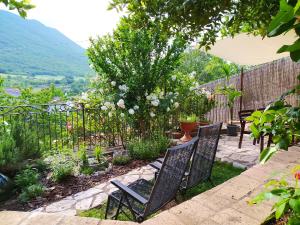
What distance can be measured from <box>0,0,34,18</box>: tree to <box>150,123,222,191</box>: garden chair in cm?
243

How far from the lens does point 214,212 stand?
6.83 ft

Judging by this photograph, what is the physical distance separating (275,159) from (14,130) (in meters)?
3.88

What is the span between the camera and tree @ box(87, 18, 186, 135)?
596cm

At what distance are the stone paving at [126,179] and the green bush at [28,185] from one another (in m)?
0.36

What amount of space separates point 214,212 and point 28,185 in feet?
9.58

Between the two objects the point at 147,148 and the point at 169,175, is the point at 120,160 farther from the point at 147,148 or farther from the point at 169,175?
the point at 169,175

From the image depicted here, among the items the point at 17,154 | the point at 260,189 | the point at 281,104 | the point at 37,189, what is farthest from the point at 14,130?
the point at 281,104

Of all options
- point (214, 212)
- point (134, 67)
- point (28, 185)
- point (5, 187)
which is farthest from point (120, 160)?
point (214, 212)

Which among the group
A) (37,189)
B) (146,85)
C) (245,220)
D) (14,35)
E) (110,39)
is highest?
(14,35)

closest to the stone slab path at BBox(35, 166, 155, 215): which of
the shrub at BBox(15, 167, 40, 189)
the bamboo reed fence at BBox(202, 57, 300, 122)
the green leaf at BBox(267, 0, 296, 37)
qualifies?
the shrub at BBox(15, 167, 40, 189)

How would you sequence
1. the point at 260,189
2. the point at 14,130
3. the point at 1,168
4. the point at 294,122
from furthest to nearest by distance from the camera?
the point at 14,130
the point at 1,168
the point at 260,189
the point at 294,122

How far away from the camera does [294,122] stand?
0.89 metres

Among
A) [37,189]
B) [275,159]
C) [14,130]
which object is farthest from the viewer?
[14,130]

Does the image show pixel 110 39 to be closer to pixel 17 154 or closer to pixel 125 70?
pixel 125 70
